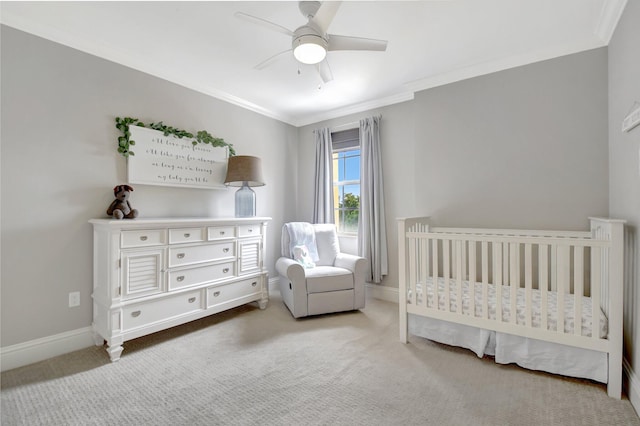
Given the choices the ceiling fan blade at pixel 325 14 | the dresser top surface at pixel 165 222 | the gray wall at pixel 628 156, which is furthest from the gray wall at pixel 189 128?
the ceiling fan blade at pixel 325 14

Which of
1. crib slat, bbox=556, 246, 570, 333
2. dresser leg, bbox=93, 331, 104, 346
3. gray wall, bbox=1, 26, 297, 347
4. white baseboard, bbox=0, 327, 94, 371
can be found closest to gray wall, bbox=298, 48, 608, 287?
crib slat, bbox=556, 246, 570, 333

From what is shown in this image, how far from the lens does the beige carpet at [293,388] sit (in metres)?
1.43

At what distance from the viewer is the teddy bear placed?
7.40 ft

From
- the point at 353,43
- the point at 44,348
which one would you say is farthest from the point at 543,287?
the point at 44,348

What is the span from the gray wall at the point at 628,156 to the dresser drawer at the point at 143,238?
10.3 ft

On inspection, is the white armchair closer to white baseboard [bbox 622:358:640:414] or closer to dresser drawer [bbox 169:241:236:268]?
dresser drawer [bbox 169:241:236:268]

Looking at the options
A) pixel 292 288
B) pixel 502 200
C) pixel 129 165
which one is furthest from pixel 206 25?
pixel 502 200

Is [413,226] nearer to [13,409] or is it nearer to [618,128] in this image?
[618,128]

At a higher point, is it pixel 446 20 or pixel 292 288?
pixel 446 20

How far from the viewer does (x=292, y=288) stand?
2.72 metres

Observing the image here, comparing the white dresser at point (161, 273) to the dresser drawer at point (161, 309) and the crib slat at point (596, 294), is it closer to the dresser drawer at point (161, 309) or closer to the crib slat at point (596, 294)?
the dresser drawer at point (161, 309)

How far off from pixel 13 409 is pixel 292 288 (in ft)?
6.16

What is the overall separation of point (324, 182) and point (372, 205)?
31.4 inches

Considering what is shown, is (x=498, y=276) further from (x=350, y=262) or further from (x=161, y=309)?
(x=161, y=309)
